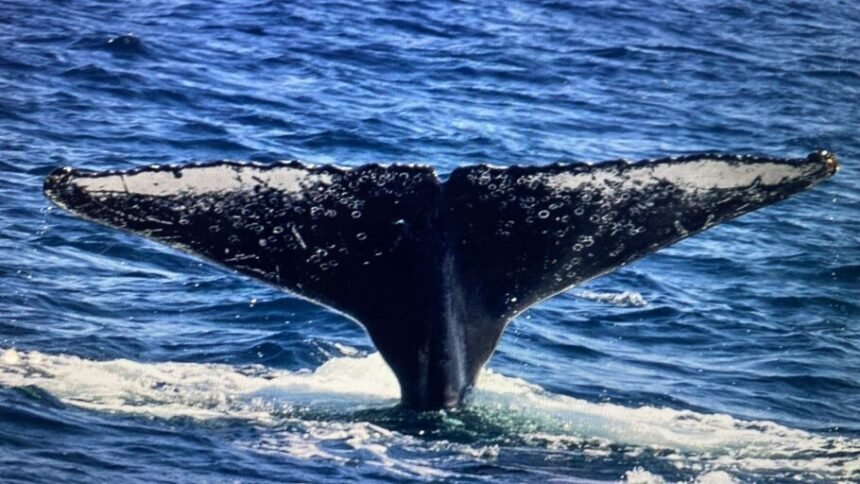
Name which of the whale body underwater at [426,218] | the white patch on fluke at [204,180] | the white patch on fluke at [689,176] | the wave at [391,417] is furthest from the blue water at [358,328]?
the white patch on fluke at [689,176]

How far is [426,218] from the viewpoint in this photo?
20.7 feet

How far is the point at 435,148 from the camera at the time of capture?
53.3 feet

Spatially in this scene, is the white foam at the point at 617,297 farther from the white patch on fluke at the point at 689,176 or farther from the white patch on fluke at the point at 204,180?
the white patch on fluke at the point at 204,180

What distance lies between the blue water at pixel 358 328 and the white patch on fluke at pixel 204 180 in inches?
50.4

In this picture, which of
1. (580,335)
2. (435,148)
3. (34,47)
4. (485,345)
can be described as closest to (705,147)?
(435,148)

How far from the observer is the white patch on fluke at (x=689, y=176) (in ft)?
20.2

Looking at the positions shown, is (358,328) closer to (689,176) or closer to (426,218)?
(426,218)

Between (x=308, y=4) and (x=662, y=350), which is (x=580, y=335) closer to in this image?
(x=662, y=350)

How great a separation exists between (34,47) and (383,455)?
1369cm

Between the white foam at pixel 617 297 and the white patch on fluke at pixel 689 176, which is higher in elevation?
the white patch on fluke at pixel 689 176

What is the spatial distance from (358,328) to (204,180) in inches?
173

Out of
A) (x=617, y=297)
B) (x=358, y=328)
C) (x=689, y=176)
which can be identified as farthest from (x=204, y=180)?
(x=617, y=297)

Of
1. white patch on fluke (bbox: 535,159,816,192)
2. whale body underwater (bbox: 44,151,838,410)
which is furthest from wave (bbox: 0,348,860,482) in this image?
white patch on fluke (bbox: 535,159,816,192)

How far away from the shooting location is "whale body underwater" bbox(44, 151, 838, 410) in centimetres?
612
